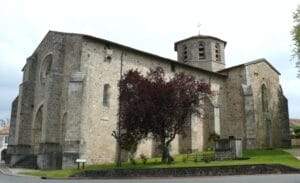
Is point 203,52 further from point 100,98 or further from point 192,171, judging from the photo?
point 192,171

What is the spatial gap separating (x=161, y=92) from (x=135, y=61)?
29.5ft

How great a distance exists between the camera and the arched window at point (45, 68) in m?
35.9

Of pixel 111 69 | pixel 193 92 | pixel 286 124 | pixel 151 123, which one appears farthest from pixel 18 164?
pixel 286 124

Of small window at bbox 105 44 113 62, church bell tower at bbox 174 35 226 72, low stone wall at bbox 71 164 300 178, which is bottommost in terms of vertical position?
low stone wall at bbox 71 164 300 178

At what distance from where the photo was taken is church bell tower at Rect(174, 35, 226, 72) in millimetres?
48594

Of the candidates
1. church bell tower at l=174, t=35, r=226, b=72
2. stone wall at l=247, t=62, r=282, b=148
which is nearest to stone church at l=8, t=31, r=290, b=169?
stone wall at l=247, t=62, r=282, b=148

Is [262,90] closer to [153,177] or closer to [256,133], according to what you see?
[256,133]

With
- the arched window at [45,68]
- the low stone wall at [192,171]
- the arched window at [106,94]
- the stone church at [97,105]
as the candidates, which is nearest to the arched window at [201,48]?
the stone church at [97,105]

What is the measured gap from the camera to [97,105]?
31609mm

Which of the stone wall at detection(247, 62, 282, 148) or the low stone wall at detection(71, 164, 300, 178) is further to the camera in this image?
the stone wall at detection(247, 62, 282, 148)

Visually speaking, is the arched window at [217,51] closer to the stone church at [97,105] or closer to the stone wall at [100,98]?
the stone church at [97,105]

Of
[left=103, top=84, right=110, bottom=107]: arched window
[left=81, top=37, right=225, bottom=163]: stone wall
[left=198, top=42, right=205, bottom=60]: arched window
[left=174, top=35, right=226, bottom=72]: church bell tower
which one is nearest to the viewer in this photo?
[left=81, top=37, right=225, bottom=163]: stone wall

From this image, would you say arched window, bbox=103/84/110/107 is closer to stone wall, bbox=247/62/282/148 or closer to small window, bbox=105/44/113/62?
small window, bbox=105/44/113/62

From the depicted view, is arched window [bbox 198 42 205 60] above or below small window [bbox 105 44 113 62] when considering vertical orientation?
above
